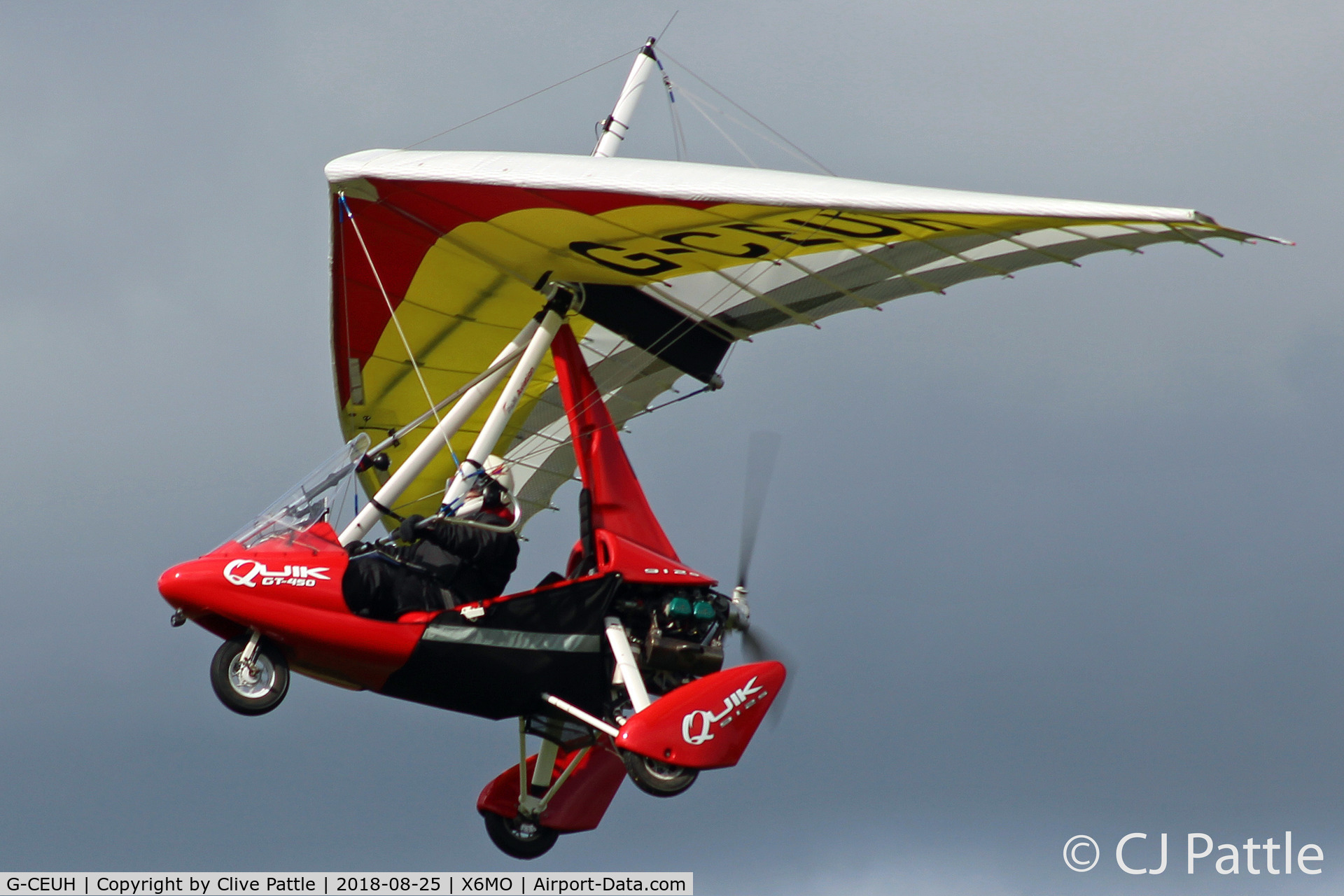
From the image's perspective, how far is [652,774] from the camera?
18234mm

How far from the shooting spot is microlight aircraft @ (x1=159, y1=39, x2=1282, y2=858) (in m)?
17.8

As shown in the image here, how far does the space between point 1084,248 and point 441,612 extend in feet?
22.4

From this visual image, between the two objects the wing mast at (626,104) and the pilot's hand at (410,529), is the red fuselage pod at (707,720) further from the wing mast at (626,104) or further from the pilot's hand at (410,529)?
the wing mast at (626,104)

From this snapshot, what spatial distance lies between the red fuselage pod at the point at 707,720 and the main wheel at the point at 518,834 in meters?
3.42

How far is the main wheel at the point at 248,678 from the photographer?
1773 centimetres

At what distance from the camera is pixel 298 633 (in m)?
17.9

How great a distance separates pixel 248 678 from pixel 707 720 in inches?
161

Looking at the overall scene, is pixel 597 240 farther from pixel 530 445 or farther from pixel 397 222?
pixel 530 445

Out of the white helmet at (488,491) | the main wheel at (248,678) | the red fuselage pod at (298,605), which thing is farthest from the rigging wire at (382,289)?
the main wheel at (248,678)

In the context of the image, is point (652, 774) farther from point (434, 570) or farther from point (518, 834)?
point (518, 834)

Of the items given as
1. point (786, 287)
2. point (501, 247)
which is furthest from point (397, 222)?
point (786, 287)

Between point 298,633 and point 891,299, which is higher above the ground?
point 891,299

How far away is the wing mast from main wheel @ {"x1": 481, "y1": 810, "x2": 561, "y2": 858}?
715 centimetres

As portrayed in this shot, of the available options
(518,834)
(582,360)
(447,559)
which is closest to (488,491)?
(447,559)
